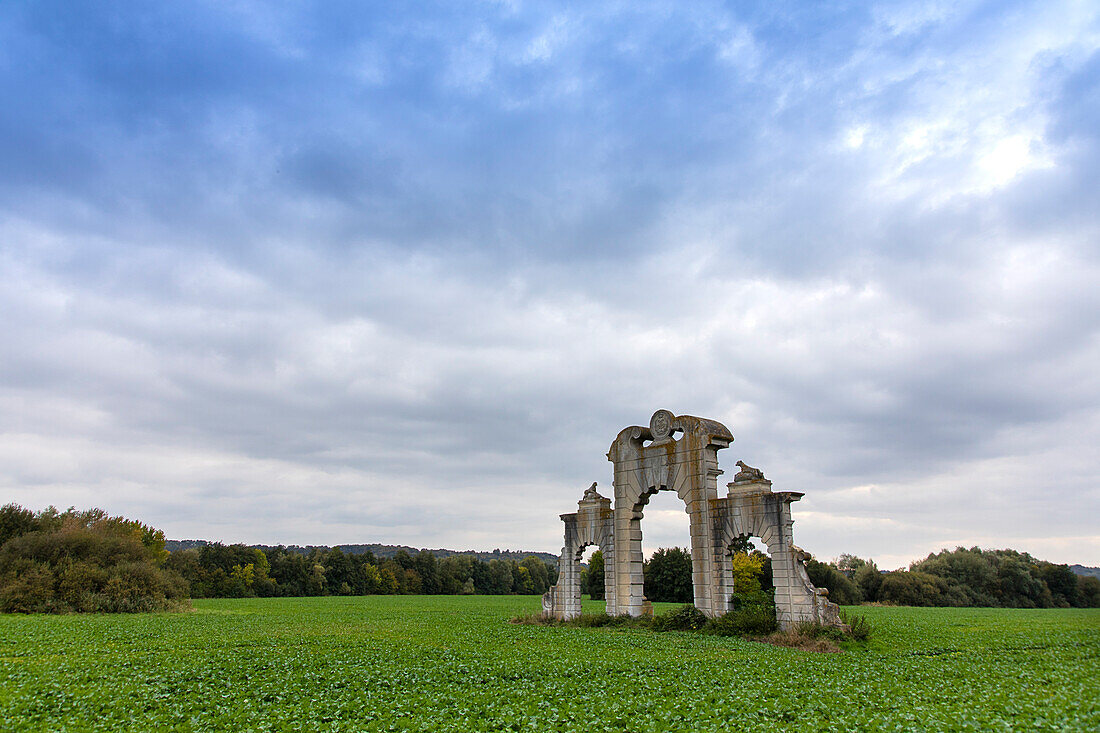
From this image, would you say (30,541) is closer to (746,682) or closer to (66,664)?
(66,664)

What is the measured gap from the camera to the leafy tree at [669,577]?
60.7m

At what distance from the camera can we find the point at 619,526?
93.1 feet

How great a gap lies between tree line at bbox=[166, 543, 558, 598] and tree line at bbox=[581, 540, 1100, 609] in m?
22.4

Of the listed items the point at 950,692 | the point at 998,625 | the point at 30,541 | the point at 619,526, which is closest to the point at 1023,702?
the point at 950,692

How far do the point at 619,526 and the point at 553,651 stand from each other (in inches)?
373

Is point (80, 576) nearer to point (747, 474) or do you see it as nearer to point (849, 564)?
point (747, 474)

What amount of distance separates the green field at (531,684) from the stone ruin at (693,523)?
2.58 m

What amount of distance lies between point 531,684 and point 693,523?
12955mm

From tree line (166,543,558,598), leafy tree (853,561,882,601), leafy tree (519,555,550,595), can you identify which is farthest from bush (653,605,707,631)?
leafy tree (519,555,550,595)

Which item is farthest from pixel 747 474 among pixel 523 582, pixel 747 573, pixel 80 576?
pixel 523 582

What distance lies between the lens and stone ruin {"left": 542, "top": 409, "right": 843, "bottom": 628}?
2314 cm

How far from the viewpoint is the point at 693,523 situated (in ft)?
84.9

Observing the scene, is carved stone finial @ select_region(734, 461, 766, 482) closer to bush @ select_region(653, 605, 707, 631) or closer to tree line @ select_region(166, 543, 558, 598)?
bush @ select_region(653, 605, 707, 631)

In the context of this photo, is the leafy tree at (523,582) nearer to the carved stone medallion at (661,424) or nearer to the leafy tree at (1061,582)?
the leafy tree at (1061,582)
